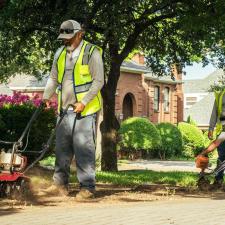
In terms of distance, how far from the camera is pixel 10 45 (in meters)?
16.7

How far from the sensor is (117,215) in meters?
6.43

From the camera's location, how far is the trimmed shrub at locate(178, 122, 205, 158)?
38625 mm

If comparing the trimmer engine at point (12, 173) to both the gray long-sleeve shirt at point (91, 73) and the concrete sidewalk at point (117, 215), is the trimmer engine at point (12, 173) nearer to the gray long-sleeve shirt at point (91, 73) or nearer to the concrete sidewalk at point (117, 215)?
the concrete sidewalk at point (117, 215)

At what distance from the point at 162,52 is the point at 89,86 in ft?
36.2

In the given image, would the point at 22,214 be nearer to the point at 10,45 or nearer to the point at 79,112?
the point at 79,112

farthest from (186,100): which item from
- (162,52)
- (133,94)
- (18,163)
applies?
(18,163)

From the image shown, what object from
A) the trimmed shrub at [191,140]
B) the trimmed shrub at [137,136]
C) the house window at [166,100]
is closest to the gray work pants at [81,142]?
the trimmed shrub at [137,136]

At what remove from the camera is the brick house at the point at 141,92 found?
44.1 m

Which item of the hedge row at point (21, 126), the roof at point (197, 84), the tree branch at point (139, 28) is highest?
the roof at point (197, 84)

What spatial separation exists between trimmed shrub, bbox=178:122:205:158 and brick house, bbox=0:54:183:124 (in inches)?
175

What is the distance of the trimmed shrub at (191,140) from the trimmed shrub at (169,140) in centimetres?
81

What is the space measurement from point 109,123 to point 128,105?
29162mm

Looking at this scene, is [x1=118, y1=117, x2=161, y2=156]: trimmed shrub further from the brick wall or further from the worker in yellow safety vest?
the worker in yellow safety vest

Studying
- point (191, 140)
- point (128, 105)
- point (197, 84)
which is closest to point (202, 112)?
point (128, 105)
